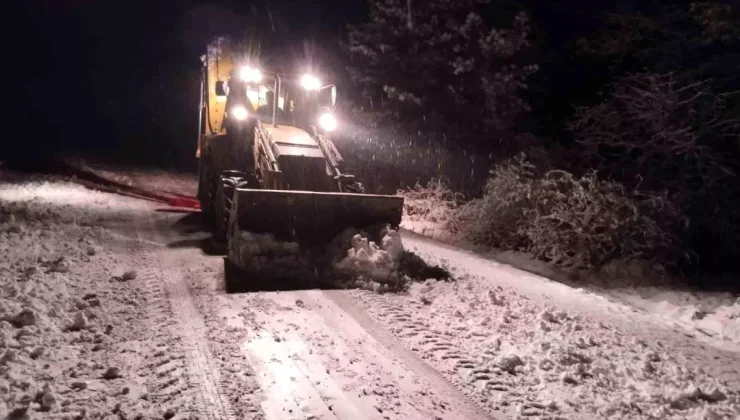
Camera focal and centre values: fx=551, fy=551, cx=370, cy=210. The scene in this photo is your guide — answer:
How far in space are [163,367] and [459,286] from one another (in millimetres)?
4392

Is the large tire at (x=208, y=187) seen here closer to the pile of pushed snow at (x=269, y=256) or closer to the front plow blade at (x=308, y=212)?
the front plow blade at (x=308, y=212)

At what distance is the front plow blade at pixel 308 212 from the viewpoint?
795 centimetres

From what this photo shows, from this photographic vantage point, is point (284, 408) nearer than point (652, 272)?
Yes

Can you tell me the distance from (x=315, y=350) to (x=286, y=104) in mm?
6787

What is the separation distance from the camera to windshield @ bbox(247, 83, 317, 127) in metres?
10.9

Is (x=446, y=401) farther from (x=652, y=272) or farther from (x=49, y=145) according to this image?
(x=49, y=145)

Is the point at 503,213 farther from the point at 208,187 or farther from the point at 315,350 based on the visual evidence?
the point at 315,350

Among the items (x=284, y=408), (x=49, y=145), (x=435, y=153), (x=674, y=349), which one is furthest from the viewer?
(x=49, y=145)

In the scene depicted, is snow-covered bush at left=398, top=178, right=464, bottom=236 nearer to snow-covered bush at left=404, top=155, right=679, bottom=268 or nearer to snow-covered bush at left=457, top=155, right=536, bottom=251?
snow-covered bush at left=457, top=155, right=536, bottom=251

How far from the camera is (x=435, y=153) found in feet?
60.7

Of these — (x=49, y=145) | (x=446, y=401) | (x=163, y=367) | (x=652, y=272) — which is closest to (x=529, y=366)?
(x=446, y=401)

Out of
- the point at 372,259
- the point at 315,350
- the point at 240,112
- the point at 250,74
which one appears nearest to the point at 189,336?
the point at 315,350

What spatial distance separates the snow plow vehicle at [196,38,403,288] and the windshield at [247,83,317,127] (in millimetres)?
20

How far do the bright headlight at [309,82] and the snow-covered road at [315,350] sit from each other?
14.1ft
